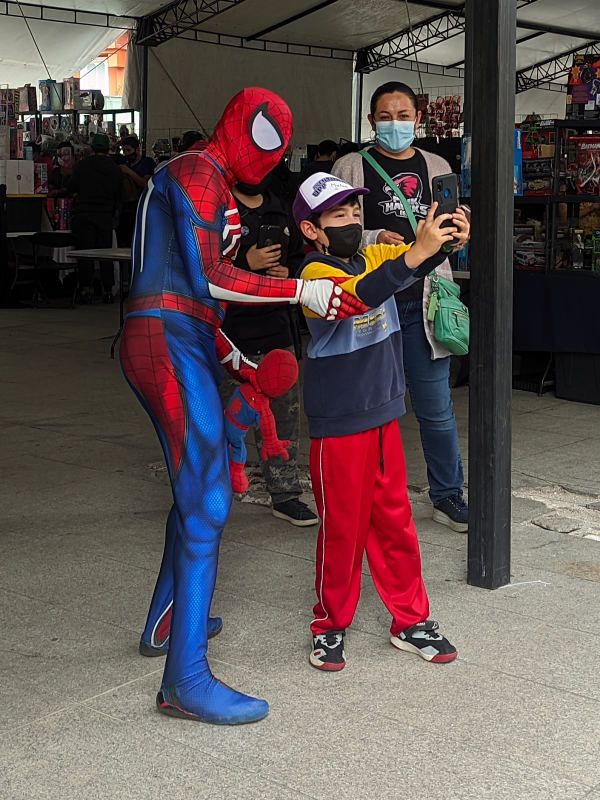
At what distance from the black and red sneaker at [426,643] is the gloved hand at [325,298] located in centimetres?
109

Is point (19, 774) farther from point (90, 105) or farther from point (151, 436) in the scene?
point (90, 105)

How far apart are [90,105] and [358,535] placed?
15.6m

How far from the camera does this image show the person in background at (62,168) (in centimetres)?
1537

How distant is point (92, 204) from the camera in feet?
46.0

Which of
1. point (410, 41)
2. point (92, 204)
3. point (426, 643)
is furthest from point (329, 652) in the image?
point (410, 41)

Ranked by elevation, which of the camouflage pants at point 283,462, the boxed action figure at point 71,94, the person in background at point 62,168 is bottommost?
the camouflage pants at point 283,462

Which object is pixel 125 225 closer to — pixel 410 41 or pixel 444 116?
pixel 444 116

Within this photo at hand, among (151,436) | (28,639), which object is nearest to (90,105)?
(151,436)

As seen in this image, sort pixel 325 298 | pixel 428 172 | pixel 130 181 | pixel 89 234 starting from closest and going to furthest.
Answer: pixel 325 298
pixel 428 172
pixel 89 234
pixel 130 181

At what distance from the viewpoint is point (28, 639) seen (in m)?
3.66

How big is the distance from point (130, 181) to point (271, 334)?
10.4m

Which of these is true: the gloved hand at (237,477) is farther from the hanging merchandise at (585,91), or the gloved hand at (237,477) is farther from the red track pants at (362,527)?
the hanging merchandise at (585,91)

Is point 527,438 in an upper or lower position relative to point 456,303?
lower

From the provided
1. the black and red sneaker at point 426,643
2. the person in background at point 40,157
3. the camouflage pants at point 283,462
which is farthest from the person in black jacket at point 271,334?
the person in background at point 40,157
